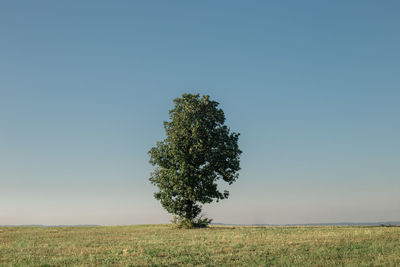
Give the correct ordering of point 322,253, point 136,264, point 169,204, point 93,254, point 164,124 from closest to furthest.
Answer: point 136,264 → point 322,253 → point 93,254 → point 169,204 → point 164,124

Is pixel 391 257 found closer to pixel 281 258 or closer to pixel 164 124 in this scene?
pixel 281 258

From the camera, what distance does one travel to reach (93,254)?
71.6 ft

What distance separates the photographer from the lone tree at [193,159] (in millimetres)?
48500

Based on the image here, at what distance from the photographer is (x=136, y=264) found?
18.1 meters

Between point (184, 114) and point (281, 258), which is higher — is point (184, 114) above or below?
above

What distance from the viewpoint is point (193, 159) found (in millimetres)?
49156

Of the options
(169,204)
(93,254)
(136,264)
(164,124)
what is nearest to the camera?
(136,264)

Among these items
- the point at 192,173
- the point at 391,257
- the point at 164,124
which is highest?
the point at 164,124

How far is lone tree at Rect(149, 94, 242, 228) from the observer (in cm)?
4850

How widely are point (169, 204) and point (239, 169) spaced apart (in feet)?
34.1

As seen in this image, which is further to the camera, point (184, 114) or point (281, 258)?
point (184, 114)

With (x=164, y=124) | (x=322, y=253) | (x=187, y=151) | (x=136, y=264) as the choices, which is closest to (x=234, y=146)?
(x=187, y=151)

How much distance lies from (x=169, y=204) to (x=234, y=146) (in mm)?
11566

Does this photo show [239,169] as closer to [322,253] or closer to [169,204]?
[169,204]
